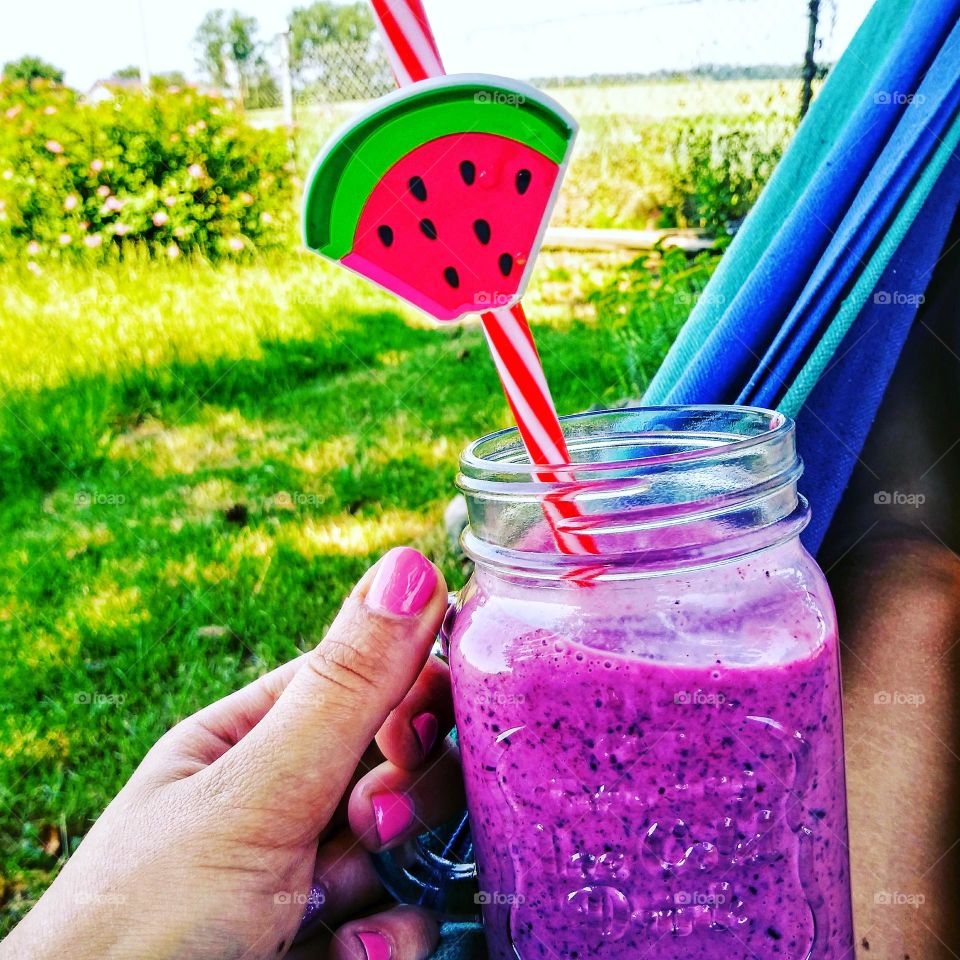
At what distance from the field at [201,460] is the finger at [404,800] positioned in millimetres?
1243

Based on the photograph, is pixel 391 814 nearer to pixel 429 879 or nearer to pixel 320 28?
pixel 429 879

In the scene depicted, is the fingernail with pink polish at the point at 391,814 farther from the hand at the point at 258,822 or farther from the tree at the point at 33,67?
the tree at the point at 33,67

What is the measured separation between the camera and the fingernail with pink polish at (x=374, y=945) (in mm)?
955

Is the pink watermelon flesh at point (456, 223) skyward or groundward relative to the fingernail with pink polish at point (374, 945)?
skyward

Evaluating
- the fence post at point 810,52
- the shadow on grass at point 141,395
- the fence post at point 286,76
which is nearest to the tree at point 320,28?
the fence post at point 286,76

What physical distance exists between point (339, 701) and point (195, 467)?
2.87m

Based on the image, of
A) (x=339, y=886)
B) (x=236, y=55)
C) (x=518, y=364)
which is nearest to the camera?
(x=518, y=364)

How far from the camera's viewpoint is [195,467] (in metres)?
3.55

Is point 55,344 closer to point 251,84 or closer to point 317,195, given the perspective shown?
point 317,195

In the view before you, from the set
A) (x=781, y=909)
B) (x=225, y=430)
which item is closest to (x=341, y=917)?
(x=781, y=909)

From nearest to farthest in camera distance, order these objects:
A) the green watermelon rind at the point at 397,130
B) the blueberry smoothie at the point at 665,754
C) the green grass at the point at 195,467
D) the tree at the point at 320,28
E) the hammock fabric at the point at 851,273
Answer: the green watermelon rind at the point at 397,130
the blueberry smoothie at the point at 665,754
the hammock fabric at the point at 851,273
the green grass at the point at 195,467
the tree at the point at 320,28

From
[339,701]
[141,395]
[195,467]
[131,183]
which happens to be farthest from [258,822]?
[131,183]

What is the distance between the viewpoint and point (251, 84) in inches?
398

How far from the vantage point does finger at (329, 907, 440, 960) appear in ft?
3.16
